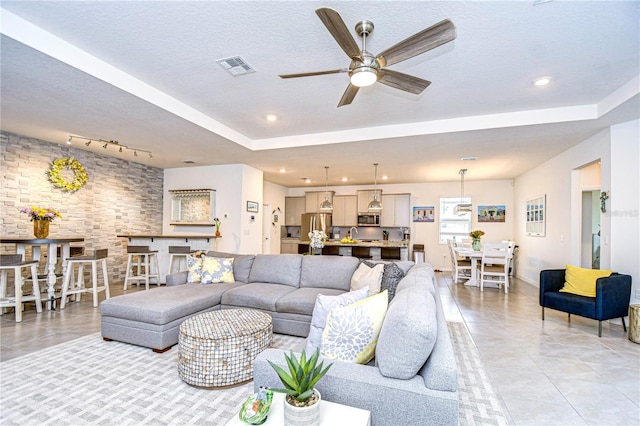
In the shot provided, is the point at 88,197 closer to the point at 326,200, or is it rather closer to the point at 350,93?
the point at 326,200

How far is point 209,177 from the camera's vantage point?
683cm

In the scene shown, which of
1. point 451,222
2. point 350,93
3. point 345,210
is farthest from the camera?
point 345,210

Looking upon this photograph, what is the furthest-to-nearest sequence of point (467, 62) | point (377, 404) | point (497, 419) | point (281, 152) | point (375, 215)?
1. point (375, 215)
2. point (281, 152)
3. point (467, 62)
4. point (497, 419)
5. point (377, 404)

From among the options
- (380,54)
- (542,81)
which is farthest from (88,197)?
(542,81)

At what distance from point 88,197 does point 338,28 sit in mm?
6069

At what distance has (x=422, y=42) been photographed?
1940 millimetres

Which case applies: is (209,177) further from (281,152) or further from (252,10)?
(252,10)

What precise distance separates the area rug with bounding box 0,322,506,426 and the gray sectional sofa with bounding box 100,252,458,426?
1.18ft

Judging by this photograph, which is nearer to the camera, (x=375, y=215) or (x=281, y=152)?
(x=281, y=152)

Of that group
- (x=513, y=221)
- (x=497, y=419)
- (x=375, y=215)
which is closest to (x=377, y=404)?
(x=497, y=419)

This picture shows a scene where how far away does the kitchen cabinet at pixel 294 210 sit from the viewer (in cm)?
1015

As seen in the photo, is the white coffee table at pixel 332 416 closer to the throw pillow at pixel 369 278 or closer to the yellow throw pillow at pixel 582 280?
the throw pillow at pixel 369 278

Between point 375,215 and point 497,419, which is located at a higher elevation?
point 375,215

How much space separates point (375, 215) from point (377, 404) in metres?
7.93
